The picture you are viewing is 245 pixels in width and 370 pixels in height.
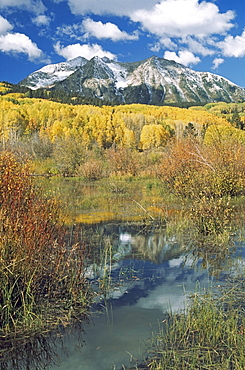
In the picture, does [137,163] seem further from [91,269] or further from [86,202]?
[91,269]

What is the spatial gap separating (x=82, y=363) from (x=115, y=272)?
9.99ft

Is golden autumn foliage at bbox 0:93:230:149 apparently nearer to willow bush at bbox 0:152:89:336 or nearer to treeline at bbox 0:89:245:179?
treeline at bbox 0:89:245:179

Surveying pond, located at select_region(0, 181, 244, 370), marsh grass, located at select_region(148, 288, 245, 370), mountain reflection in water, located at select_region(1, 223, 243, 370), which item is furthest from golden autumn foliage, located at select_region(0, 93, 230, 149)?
marsh grass, located at select_region(148, 288, 245, 370)

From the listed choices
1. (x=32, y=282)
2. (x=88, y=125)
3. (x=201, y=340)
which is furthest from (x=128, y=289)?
(x=88, y=125)

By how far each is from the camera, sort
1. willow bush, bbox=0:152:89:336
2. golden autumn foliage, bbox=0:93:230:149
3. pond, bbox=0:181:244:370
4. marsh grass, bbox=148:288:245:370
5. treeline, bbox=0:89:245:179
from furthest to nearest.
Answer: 1. golden autumn foliage, bbox=0:93:230:149
2. treeline, bbox=0:89:245:179
3. willow bush, bbox=0:152:89:336
4. pond, bbox=0:181:244:370
5. marsh grass, bbox=148:288:245:370

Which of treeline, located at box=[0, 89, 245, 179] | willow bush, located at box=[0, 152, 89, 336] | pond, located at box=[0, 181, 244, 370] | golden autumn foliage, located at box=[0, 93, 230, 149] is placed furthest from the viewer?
golden autumn foliage, located at box=[0, 93, 230, 149]

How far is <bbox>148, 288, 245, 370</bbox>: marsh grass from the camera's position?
13.1 feet

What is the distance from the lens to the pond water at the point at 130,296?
4465 mm

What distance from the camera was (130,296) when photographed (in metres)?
6.15

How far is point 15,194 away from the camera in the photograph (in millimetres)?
6879

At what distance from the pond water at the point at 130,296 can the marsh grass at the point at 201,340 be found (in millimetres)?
258

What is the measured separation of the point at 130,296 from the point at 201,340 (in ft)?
6.20

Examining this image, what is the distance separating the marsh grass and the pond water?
10.2 inches

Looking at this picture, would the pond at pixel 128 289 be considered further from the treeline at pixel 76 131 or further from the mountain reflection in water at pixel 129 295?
the treeline at pixel 76 131
